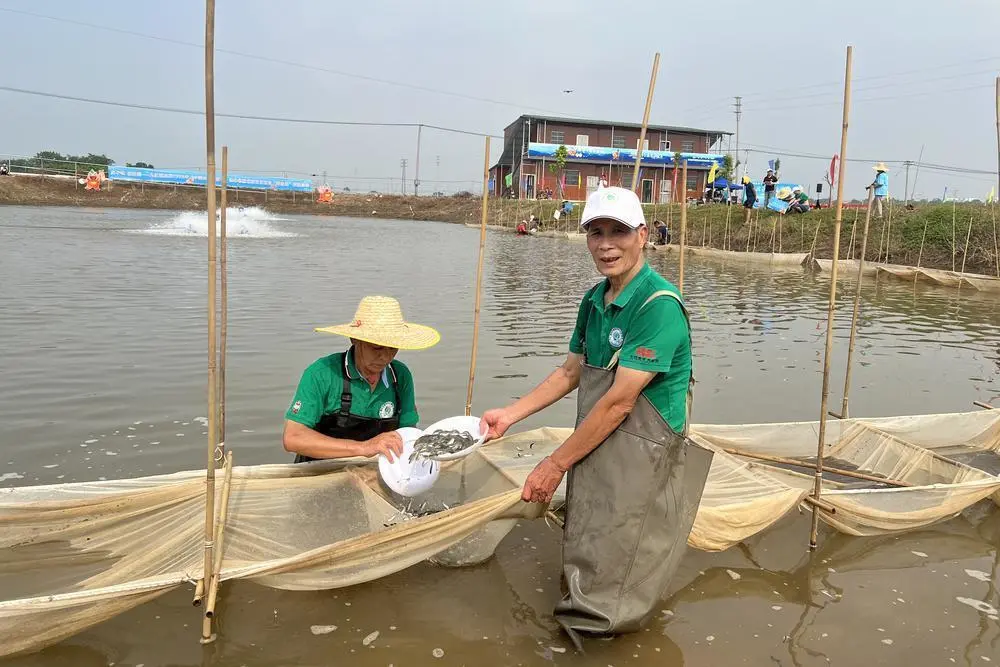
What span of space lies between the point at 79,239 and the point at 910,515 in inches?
856

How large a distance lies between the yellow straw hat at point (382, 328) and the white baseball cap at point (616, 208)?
108 centimetres

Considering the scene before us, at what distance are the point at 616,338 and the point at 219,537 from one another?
5.57ft

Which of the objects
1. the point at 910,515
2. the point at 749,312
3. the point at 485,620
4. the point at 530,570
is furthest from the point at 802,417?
the point at 749,312

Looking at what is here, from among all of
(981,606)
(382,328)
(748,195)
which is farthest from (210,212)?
(748,195)

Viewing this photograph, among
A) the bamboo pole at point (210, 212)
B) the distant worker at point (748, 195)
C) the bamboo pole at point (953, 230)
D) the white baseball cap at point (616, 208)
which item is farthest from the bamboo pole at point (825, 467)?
the distant worker at point (748, 195)

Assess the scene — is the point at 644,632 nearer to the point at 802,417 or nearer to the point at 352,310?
the point at 802,417

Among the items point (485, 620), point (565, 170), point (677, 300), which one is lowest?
point (485, 620)

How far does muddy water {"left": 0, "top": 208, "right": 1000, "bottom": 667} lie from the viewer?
2799 millimetres

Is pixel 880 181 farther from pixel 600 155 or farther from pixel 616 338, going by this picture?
pixel 600 155

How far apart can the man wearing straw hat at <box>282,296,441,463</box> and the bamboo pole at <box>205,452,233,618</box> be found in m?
0.28

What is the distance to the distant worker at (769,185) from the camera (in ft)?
83.5

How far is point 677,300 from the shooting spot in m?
2.29

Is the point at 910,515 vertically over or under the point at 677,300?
under

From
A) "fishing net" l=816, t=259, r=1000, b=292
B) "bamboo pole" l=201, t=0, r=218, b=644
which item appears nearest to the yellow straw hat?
"bamboo pole" l=201, t=0, r=218, b=644
